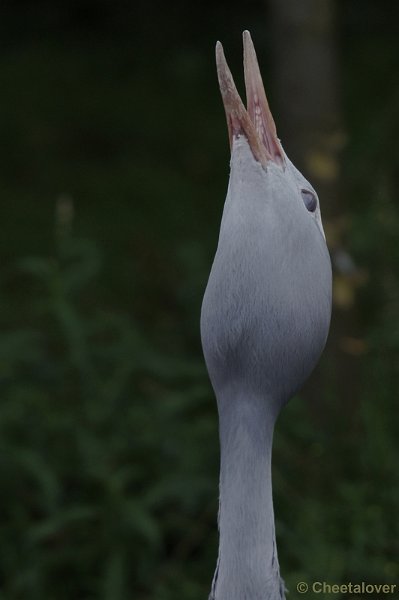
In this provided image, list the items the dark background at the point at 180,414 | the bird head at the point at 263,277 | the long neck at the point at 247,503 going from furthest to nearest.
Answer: the dark background at the point at 180,414
the long neck at the point at 247,503
the bird head at the point at 263,277

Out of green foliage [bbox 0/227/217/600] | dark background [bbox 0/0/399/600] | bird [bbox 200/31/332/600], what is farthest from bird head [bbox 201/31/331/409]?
green foliage [bbox 0/227/217/600]

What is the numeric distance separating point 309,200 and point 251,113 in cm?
22

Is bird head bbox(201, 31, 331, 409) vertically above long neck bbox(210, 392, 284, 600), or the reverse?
bird head bbox(201, 31, 331, 409)

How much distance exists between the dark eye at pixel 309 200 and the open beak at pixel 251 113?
0.09 m

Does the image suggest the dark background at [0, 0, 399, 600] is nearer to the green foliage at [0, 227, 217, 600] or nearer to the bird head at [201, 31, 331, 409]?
the green foliage at [0, 227, 217, 600]

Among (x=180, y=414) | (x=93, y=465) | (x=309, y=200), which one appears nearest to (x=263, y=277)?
(x=309, y=200)

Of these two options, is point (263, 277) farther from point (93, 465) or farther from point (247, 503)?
point (93, 465)

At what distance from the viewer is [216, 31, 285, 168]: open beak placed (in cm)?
234

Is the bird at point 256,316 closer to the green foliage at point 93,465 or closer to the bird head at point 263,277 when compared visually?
the bird head at point 263,277

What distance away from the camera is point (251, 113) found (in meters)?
2.44

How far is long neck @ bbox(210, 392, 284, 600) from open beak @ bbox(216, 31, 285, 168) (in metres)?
0.50

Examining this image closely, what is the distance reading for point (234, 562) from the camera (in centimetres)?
239

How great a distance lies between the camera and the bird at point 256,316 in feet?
7.47

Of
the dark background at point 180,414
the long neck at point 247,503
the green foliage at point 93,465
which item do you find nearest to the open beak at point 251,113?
the long neck at point 247,503
